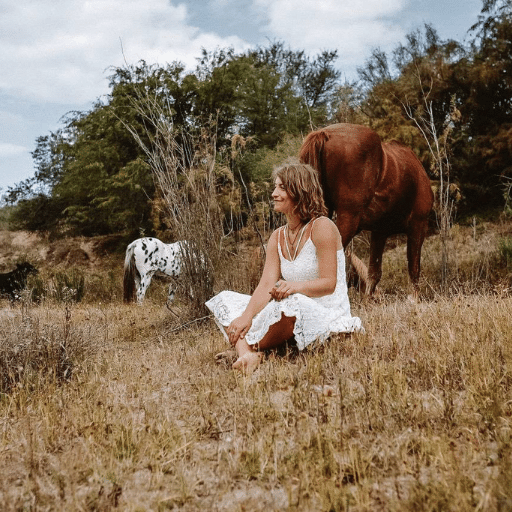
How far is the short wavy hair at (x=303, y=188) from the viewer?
3934mm

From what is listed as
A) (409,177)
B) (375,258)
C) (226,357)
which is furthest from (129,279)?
(226,357)

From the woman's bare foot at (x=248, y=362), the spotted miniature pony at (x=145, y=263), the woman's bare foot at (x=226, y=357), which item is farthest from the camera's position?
the spotted miniature pony at (x=145, y=263)

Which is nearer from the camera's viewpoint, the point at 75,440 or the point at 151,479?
the point at 151,479

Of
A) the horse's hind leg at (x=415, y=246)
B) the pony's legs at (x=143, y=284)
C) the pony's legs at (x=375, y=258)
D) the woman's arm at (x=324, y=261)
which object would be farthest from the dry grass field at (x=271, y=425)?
the pony's legs at (x=143, y=284)

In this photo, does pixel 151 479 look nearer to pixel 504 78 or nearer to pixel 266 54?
pixel 504 78

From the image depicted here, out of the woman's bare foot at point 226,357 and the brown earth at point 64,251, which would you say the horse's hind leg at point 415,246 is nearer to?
the woman's bare foot at point 226,357

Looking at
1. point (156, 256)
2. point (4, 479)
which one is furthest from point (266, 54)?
point (4, 479)

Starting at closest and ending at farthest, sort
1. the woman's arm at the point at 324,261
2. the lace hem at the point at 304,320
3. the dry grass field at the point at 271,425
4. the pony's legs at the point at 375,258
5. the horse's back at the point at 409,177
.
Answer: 1. the dry grass field at the point at 271,425
2. the lace hem at the point at 304,320
3. the woman's arm at the point at 324,261
4. the horse's back at the point at 409,177
5. the pony's legs at the point at 375,258

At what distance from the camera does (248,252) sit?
23.2 feet

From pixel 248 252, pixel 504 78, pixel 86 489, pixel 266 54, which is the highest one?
pixel 266 54

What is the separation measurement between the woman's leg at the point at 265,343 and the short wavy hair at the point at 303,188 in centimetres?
86

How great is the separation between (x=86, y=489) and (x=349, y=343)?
88.6 inches

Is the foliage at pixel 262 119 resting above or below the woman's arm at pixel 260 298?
above

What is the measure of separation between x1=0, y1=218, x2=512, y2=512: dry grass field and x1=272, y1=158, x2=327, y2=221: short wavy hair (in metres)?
1.03
